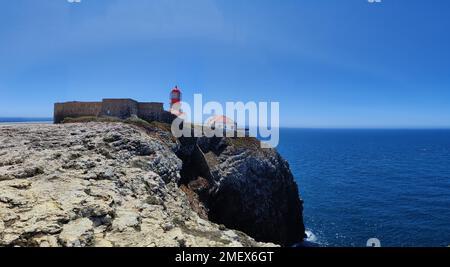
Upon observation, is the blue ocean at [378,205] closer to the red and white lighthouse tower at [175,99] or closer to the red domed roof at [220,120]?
the red domed roof at [220,120]

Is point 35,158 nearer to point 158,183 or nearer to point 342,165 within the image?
point 158,183

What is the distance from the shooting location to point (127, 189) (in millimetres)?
21781

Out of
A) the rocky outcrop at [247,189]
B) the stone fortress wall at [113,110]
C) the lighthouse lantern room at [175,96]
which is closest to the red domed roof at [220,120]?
the lighthouse lantern room at [175,96]

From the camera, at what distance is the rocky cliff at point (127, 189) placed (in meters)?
15.0

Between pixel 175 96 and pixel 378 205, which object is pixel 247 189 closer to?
pixel 175 96

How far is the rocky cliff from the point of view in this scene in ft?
49.2

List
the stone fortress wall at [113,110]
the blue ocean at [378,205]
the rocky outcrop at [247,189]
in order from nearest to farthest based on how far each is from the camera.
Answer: the rocky outcrop at [247,189], the stone fortress wall at [113,110], the blue ocean at [378,205]

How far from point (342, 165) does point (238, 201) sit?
8670 centimetres

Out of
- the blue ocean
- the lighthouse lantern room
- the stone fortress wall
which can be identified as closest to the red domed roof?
the lighthouse lantern room

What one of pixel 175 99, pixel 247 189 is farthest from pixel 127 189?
pixel 175 99

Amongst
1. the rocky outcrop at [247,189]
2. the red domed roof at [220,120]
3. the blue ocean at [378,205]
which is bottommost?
the blue ocean at [378,205]

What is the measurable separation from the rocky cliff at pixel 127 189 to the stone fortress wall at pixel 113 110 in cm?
682

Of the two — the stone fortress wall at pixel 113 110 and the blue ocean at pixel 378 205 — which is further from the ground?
the stone fortress wall at pixel 113 110
